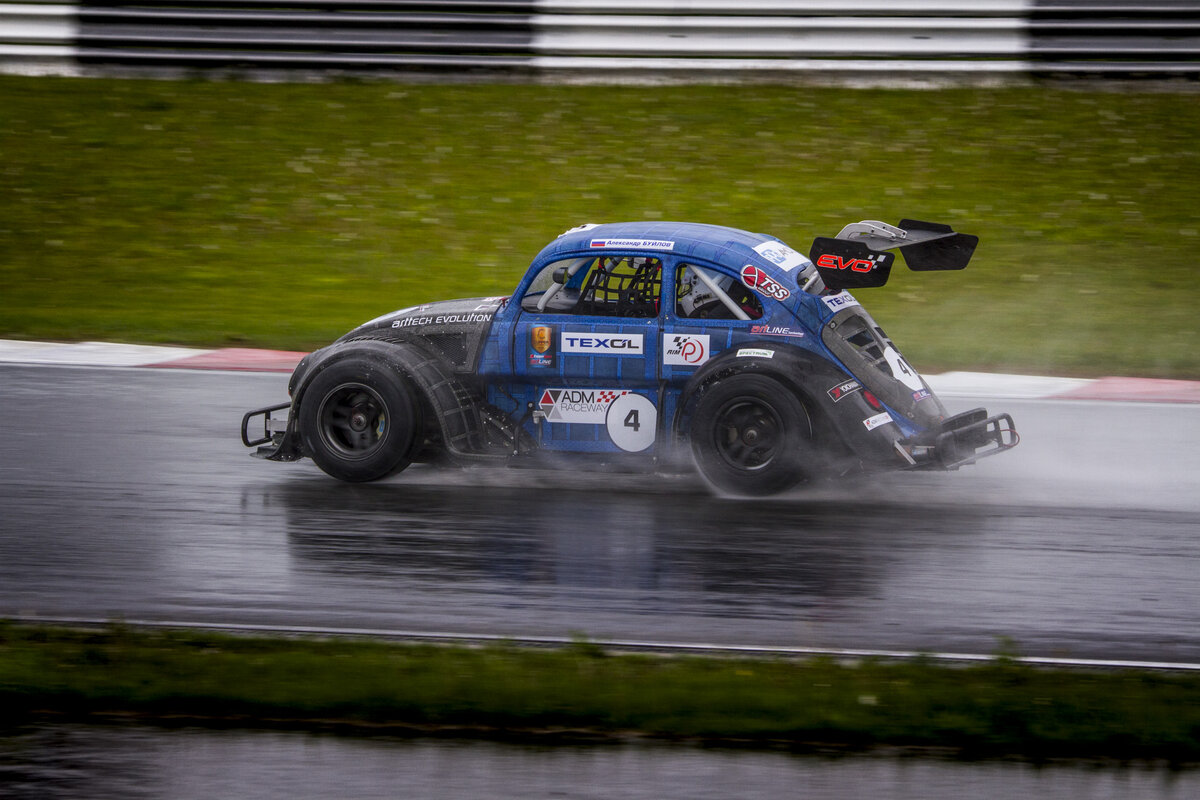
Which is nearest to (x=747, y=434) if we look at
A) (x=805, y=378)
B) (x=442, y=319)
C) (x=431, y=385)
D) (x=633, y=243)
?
(x=805, y=378)

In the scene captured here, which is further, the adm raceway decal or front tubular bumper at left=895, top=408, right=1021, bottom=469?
the adm raceway decal

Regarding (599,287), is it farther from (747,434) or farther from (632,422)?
(747,434)

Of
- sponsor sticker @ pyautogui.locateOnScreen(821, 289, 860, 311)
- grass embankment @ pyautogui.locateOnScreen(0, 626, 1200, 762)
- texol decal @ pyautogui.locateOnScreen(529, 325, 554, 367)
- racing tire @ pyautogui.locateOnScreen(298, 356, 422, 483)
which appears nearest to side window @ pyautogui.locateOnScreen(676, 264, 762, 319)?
sponsor sticker @ pyautogui.locateOnScreen(821, 289, 860, 311)

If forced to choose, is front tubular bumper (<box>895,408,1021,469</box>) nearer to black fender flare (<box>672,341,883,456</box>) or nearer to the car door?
black fender flare (<box>672,341,883,456</box>)

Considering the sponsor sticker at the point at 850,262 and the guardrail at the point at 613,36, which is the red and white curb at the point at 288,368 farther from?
the guardrail at the point at 613,36

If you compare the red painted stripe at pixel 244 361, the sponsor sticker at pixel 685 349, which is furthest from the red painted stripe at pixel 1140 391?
the red painted stripe at pixel 244 361

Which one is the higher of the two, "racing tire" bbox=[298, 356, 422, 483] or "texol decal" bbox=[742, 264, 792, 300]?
"texol decal" bbox=[742, 264, 792, 300]

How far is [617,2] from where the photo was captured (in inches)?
730

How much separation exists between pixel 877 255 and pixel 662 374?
146cm

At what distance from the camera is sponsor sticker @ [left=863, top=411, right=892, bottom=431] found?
8320 mm

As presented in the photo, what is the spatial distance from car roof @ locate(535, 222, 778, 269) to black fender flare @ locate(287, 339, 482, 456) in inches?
38.3

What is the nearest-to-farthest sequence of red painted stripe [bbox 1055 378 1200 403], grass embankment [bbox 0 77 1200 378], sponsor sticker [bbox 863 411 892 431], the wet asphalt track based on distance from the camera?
1. the wet asphalt track
2. sponsor sticker [bbox 863 411 892 431]
3. red painted stripe [bbox 1055 378 1200 403]
4. grass embankment [bbox 0 77 1200 378]

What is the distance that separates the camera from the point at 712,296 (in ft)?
29.0

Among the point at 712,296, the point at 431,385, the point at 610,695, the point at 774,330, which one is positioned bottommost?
the point at 610,695
